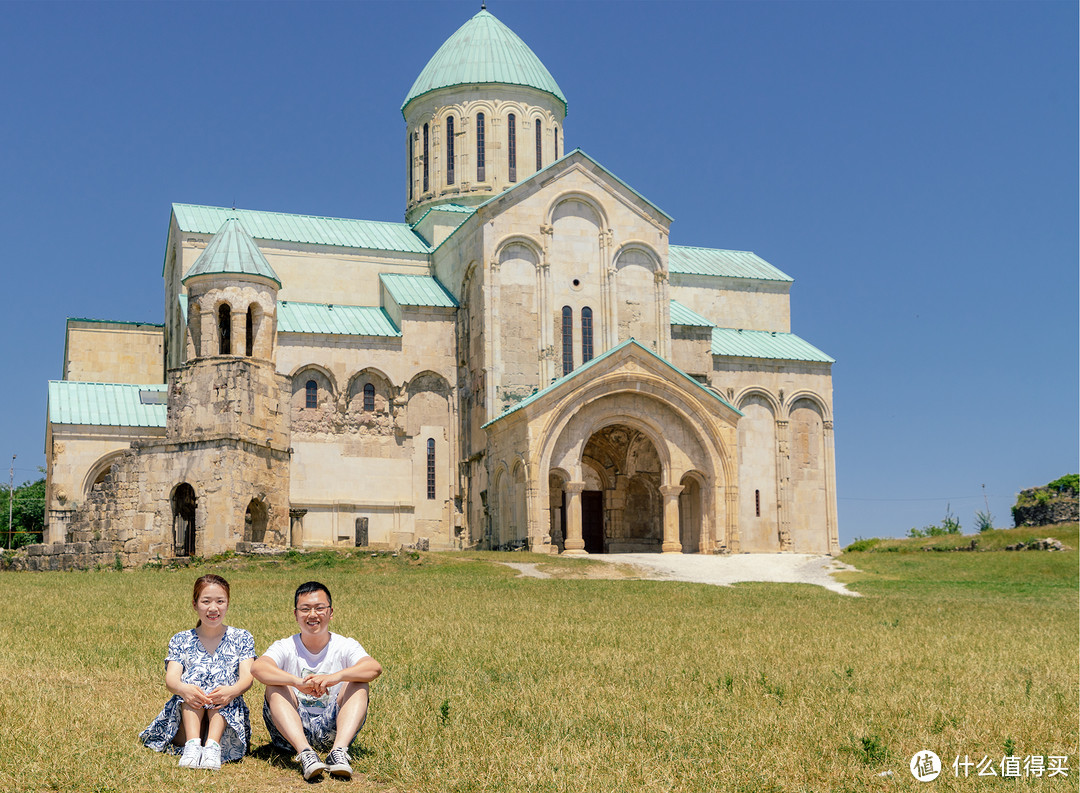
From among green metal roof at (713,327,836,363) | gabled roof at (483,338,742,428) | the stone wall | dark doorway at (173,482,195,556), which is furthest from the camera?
the stone wall

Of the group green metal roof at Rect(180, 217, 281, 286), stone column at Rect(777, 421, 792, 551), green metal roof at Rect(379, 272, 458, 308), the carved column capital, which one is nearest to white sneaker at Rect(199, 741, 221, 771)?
green metal roof at Rect(180, 217, 281, 286)

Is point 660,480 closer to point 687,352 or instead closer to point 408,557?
point 687,352

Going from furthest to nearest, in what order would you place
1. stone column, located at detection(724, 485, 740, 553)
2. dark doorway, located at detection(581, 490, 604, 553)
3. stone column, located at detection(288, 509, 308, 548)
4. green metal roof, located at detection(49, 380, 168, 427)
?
dark doorway, located at detection(581, 490, 604, 553) < green metal roof, located at detection(49, 380, 168, 427) < stone column, located at detection(724, 485, 740, 553) < stone column, located at detection(288, 509, 308, 548)

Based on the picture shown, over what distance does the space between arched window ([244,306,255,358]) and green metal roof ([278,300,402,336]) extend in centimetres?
329

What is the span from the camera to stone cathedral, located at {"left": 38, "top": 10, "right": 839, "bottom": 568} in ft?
102

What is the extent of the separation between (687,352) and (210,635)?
32.4 m

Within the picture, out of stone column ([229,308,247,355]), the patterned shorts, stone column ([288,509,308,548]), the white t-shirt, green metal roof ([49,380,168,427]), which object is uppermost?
stone column ([229,308,247,355])

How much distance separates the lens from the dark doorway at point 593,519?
1497 inches

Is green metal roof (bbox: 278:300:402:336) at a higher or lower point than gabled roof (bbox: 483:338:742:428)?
higher

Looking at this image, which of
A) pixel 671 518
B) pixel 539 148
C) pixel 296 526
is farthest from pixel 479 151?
pixel 296 526

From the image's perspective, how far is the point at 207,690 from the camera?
25.3 ft

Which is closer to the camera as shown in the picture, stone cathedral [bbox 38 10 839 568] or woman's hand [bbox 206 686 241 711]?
woman's hand [bbox 206 686 241 711]

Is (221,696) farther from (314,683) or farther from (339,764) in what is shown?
(339,764)

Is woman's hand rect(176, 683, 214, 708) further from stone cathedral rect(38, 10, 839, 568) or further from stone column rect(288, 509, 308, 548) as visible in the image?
stone column rect(288, 509, 308, 548)
